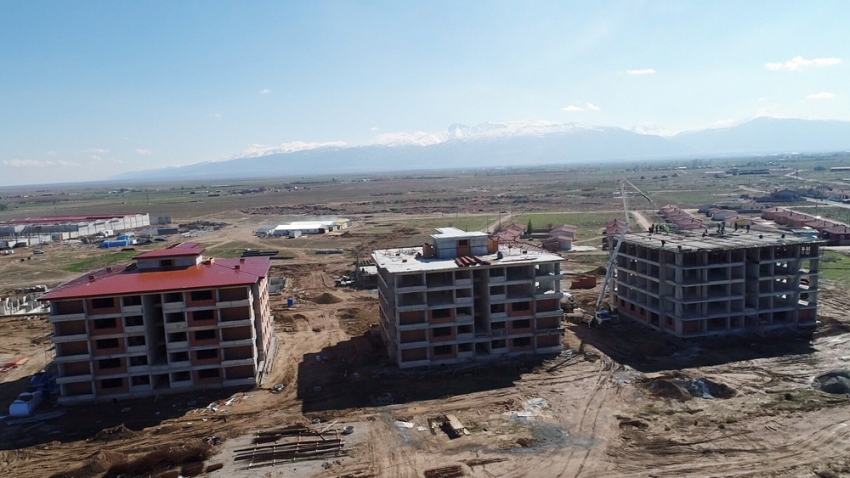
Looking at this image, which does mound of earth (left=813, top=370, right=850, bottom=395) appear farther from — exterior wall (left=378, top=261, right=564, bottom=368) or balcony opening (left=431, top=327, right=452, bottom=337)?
balcony opening (left=431, top=327, right=452, bottom=337)

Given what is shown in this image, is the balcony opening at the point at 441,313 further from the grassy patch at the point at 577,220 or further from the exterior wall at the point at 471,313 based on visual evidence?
the grassy patch at the point at 577,220

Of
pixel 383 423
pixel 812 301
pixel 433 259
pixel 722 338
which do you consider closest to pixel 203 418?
pixel 383 423

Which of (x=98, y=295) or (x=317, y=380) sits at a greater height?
(x=98, y=295)

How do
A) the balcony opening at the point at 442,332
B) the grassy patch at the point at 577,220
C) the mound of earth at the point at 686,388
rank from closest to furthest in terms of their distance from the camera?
1. the mound of earth at the point at 686,388
2. the balcony opening at the point at 442,332
3. the grassy patch at the point at 577,220

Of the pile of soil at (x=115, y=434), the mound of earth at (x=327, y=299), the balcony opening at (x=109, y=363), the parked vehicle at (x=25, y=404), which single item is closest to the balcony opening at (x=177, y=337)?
the balcony opening at (x=109, y=363)

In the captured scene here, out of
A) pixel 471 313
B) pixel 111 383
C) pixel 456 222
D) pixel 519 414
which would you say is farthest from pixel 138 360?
pixel 456 222

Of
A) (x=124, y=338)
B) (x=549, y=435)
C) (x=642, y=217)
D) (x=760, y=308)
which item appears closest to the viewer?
(x=549, y=435)

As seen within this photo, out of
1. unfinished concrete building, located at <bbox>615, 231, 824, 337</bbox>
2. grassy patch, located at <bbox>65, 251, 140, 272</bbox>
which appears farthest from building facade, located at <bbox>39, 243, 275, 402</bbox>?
grassy patch, located at <bbox>65, 251, 140, 272</bbox>

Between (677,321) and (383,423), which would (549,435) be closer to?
(383,423)

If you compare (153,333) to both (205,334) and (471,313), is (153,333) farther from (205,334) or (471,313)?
(471,313)
